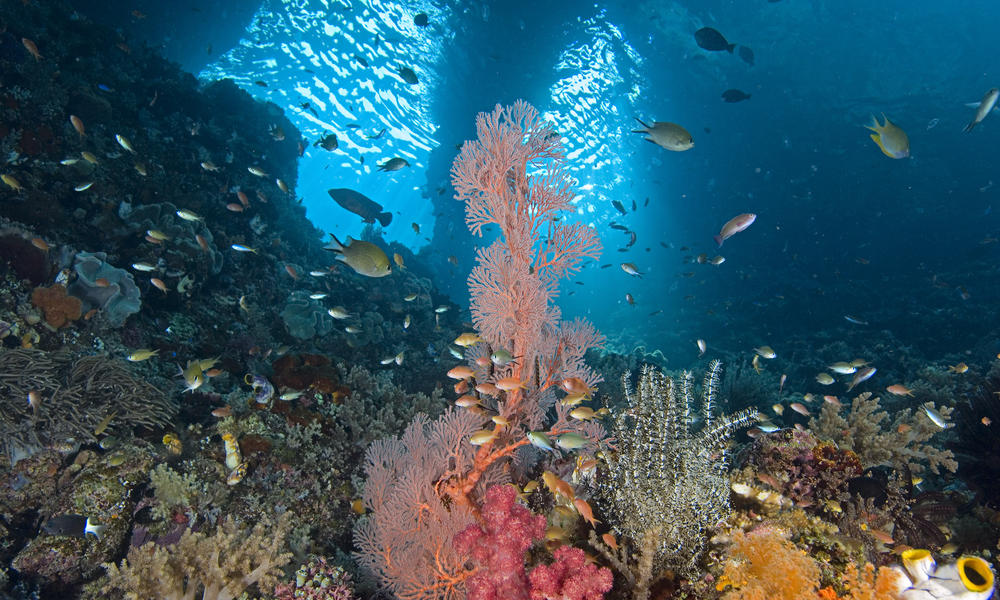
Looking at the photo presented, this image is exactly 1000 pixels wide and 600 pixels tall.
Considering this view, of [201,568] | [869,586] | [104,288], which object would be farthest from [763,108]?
[201,568]

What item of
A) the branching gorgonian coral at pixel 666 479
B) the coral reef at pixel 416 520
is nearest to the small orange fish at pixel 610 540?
the branching gorgonian coral at pixel 666 479

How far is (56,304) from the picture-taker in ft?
20.1

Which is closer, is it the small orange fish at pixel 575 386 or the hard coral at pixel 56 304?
the small orange fish at pixel 575 386

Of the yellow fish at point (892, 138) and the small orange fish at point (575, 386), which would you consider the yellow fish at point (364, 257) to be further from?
the yellow fish at point (892, 138)

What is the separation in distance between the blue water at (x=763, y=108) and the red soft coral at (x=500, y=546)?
16.0 m

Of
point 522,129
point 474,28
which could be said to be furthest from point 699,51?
point 522,129

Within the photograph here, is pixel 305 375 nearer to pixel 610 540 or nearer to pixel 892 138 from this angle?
pixel 610 540

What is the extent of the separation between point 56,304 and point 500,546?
7881 mm

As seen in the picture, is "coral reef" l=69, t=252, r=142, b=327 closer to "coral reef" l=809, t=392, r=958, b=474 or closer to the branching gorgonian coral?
the branching gorgonian coral

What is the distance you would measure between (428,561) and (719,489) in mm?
2815

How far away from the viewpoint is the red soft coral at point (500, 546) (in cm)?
301

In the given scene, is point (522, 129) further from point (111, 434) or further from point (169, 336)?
point (169, 336)

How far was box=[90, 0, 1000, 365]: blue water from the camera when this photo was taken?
18.2 meters

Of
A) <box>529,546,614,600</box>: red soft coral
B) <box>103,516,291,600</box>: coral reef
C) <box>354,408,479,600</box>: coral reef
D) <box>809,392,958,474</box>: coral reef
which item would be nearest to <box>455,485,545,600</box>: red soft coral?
<box>529,546,614,600</box>: red soft coral
